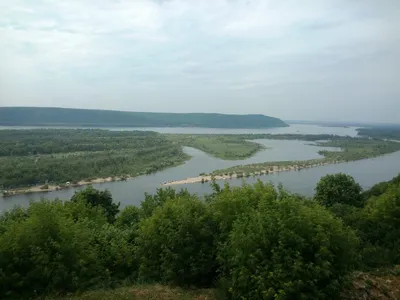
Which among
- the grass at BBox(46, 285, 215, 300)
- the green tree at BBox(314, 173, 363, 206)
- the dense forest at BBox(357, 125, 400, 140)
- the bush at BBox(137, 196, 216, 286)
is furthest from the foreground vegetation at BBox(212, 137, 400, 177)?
the grass at BBox(46, 285, 215, 300)

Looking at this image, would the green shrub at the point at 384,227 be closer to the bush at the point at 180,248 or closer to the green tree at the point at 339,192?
the bush at the point at 180,248

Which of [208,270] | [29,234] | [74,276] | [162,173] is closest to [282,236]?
[208,270]

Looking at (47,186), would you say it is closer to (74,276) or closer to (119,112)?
(74,276)

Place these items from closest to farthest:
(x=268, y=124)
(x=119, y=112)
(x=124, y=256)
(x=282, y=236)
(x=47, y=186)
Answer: (x=282, y=236) → (x=124, y=256) → (x=47, y=186) → (x=119, y=112) → (x=268, y=124)

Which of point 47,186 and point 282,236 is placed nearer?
point 282,236

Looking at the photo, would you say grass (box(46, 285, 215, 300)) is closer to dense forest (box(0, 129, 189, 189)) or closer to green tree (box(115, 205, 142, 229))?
green tree (box(115, 205, 142, 229))

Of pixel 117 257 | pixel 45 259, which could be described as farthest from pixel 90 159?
pixel 45 259
